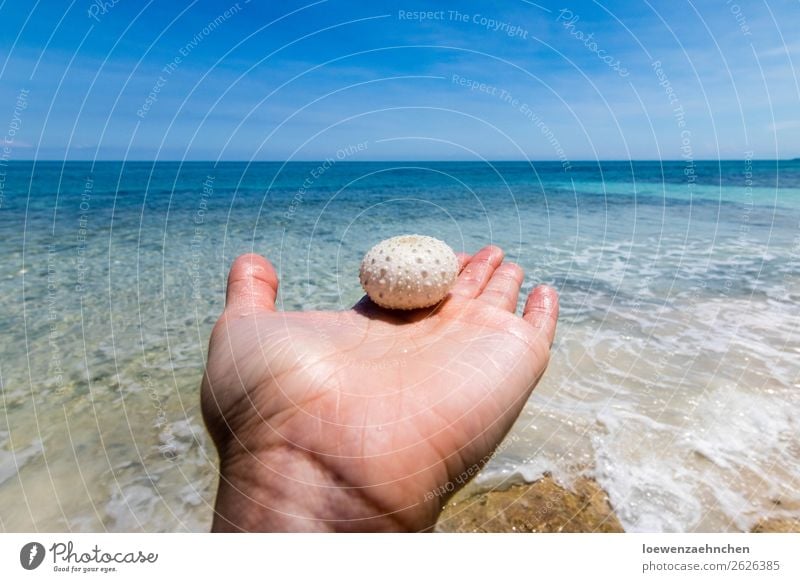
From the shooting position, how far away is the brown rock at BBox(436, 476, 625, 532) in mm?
5137

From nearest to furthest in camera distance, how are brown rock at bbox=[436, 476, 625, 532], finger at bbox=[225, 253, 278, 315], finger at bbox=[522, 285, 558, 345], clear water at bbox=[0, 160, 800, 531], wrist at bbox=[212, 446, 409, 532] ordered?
wrist at bbox=[212, 446, 409, 532]
brown rock at bbox=[436, 476, 625, 532]
finger at bbox=[225, 253, 278, 315]
finger at bbox=[522, 285, 558, 345]
clear water at bbox=[0, 160, 800, 531]

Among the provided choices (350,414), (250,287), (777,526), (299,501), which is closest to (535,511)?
(777,526)

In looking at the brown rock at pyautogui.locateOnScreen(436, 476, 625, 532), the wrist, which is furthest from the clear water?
the wrist

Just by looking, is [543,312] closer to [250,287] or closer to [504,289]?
[504,289]

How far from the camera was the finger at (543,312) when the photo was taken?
5574 millimetres

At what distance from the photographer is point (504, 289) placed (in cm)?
664

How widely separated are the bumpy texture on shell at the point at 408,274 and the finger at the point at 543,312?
1003 mm

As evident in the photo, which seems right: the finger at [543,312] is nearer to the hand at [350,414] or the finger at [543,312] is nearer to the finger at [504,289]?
the hand at [350,414]

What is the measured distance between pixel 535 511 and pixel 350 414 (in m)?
2.67

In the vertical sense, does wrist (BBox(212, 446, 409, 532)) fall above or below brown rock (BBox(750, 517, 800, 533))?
above

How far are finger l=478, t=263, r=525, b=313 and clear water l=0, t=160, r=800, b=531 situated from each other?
1.81m

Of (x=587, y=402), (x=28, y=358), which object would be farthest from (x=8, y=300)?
(x=587, y=402)

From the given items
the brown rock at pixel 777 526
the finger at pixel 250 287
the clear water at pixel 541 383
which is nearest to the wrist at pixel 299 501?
the finger at pixel 250 287

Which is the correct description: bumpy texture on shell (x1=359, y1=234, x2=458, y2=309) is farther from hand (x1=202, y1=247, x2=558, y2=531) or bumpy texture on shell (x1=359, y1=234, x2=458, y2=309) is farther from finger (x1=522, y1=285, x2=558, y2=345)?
finger (x1=522, y1=285, x2=558, y2=345)
